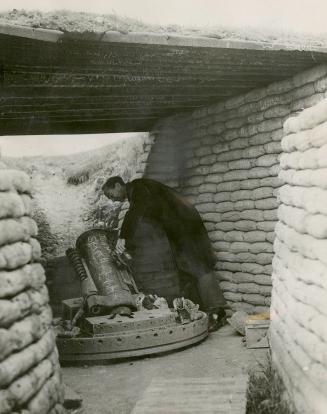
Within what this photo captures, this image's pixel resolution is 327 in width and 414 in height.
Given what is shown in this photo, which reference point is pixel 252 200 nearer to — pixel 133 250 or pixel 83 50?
pixel 133 250

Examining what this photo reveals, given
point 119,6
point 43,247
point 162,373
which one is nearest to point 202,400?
point 162,373

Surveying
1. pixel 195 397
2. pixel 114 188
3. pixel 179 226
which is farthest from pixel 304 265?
pixel 114 188

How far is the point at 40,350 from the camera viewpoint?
3.13 meters

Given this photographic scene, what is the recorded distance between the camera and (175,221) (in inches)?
307

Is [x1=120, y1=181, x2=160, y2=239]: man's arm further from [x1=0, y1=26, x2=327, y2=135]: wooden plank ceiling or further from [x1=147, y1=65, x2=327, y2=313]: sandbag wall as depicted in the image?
[x1=0, y1=26, x2=327, y2=135]: wooden plank ceiling

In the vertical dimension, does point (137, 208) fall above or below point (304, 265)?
below

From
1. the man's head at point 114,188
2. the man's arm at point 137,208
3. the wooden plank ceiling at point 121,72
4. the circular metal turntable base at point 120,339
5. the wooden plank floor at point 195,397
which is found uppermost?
the wooden plank ceiling at point 121,72

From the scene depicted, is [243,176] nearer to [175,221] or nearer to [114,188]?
[175,221]

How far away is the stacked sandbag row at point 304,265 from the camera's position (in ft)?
10.3

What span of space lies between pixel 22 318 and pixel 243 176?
482cm

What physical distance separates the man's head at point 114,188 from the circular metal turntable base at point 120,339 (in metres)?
2.08

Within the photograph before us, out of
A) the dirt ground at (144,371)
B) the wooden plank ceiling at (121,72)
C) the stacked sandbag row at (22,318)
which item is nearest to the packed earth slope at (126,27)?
the wooden plank ceiling at (121,72)

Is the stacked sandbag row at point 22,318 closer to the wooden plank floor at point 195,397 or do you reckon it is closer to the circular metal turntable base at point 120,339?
the wooden plank floor at point 195,397

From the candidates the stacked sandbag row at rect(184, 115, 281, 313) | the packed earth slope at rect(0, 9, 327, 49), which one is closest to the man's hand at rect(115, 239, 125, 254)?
the stacked sandbag row at rect(184, 115, 281, 313)
